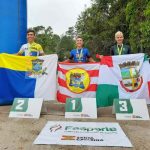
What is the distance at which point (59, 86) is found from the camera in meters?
7.77

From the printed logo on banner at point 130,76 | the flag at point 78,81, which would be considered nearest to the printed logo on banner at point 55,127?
the flag at point 78,81

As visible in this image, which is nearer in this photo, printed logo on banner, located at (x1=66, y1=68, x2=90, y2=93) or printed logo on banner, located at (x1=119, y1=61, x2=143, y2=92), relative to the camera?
printed logo on banner, located at (x1=119, y1=61, x2=143, y2=92)

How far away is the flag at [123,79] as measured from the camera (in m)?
7.43

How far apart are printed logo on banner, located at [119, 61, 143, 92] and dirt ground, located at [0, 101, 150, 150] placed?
762 mm

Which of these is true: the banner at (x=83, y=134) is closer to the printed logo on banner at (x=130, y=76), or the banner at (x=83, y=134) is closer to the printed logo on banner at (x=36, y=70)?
the printed logo on banner at (x=130, y=76)

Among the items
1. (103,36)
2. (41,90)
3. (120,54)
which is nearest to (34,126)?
(41,90)

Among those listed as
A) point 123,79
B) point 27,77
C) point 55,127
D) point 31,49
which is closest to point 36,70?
point 27,77

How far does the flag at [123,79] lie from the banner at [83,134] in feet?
4.23

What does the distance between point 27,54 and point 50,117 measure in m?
1.91

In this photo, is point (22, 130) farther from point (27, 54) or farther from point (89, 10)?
point (89, 10)

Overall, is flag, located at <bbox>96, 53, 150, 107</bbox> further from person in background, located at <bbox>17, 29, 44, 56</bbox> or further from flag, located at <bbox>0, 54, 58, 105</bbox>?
person in background, located at <bbox>17, 29, 44, 56</bbox>

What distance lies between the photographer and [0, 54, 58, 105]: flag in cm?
769

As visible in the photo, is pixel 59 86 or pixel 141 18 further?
pixel 141 18

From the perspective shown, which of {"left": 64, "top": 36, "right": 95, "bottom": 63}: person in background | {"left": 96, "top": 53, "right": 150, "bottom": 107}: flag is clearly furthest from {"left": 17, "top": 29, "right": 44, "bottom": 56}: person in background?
{"left": 96, "top": 53, "right": 150, "bottom": 107}: flag
